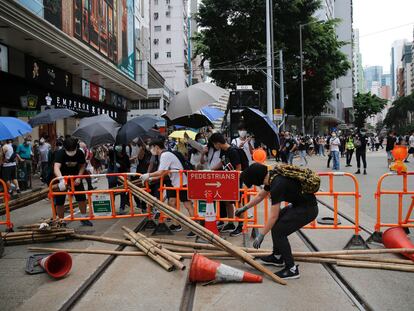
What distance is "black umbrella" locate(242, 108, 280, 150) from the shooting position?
8.20 metres

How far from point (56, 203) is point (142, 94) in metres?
30.0

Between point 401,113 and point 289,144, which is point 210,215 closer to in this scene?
point 289,144

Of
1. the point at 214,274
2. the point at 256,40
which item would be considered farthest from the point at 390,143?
the point at 214,274

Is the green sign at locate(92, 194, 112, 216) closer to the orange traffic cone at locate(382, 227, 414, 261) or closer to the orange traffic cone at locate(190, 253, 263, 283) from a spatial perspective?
the orange traffic cone at locate(190, 253, 263, 283)

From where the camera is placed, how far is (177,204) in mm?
7242

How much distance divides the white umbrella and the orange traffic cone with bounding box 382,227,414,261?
4.02 meters

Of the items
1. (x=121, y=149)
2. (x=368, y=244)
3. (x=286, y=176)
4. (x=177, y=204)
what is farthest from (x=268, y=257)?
(x=121, y=149)

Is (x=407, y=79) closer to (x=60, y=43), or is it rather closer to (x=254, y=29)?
(x=254, y=29)

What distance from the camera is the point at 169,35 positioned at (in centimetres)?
7912

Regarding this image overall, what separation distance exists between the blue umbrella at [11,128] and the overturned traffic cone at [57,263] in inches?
103

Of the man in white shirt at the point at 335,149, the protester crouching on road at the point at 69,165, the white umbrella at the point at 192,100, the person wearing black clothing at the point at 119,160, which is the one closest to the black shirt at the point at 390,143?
the man in white shirt at the point at 335,149

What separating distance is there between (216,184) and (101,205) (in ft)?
7.07

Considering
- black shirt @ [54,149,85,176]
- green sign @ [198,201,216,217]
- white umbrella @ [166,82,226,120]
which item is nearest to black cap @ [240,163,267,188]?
green sign @ [198,201,216,217]

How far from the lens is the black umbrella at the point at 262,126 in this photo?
820 cm
